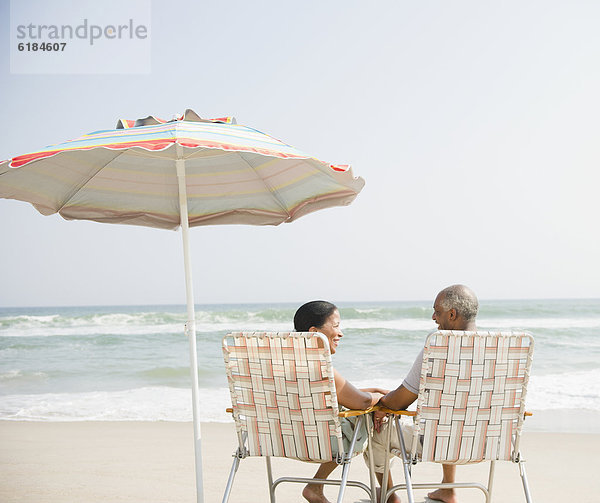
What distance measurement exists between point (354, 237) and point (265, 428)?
2443 centimetres

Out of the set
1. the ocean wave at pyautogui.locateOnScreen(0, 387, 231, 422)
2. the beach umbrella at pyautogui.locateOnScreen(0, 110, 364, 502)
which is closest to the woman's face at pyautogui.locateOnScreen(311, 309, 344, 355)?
the beach umbrella at pyautogui.locateOnScreen(0, 110, 364, 502)

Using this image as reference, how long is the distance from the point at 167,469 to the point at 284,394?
2.60 metres

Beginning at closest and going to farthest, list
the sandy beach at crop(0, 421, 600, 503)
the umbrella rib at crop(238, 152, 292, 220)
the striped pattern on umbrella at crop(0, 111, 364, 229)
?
the striped pattern on umbrella at crop(0, 111, 364, 229) < the umbrella rib at crop(238, 152, 292, 220) < the sandy beach at crop(0, 421, 600, 503)

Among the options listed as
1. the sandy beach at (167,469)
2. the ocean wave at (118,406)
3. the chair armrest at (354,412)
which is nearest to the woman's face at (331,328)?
the chair armrest at (354,412)

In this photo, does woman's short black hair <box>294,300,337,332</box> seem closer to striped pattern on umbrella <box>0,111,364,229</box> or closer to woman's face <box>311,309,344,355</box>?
woman's face <box>311,309,344,355</box>

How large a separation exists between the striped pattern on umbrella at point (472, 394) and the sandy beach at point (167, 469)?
4.43ft

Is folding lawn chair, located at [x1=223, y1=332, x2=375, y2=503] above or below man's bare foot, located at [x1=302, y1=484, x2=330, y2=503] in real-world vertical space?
above

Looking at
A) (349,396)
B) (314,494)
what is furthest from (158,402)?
(349,396)

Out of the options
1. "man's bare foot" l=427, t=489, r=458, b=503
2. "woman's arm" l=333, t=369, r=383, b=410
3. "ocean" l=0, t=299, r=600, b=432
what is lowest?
"ocean" l=0, t=299, r=600, b=432

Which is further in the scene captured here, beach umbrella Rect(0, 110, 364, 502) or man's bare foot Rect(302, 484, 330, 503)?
man's bare foot Rect(302, 484, 330, 503)

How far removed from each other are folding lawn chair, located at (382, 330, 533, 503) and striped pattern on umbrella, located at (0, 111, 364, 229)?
3.55 ft

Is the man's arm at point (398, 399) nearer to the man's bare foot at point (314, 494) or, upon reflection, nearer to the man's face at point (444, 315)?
the man's face at point (444, 315)

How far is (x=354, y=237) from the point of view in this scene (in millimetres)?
27469

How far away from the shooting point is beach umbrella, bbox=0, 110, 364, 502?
346 centimetres
